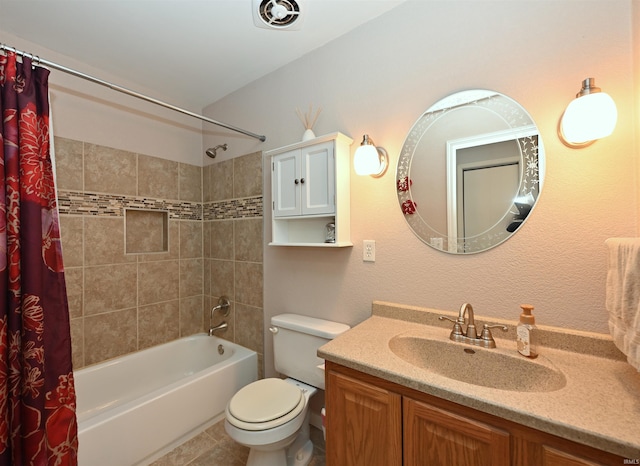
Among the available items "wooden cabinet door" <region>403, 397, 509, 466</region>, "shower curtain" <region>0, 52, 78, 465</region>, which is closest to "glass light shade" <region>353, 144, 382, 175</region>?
"wooden cabinet door" <region>403, 397, 509, 466</region>

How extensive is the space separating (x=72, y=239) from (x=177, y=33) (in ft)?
4.87

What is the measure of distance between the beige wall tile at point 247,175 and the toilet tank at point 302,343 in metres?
1.00

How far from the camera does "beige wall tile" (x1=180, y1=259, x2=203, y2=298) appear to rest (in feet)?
7.80

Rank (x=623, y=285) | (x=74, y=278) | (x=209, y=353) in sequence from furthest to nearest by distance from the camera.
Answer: (x=209, y=353) → (x=74, y=278) → (x=623, y=285)

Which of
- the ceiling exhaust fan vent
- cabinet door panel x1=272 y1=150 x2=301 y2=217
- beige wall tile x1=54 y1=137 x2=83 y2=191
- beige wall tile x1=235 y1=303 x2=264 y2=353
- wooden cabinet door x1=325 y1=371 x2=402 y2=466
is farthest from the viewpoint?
beige wall tile x1=235 y1=303 x2=264 y2=353

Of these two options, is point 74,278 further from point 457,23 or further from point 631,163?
point 631,163

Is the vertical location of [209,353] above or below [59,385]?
below

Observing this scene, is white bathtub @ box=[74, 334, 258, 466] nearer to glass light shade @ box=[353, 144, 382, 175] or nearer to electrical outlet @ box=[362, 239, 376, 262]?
electrical outlet @ box=[362, 239, 376, 262]

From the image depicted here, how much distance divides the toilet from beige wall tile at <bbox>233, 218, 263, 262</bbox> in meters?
0.57

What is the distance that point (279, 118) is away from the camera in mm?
1958

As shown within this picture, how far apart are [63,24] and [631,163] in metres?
2.78

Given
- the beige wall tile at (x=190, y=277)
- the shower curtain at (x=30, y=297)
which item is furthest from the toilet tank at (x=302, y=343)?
the beige wall tile at (x=190, y=277)

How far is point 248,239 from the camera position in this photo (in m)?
2.13

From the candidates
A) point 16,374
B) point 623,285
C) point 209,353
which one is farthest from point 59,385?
point 623,285
